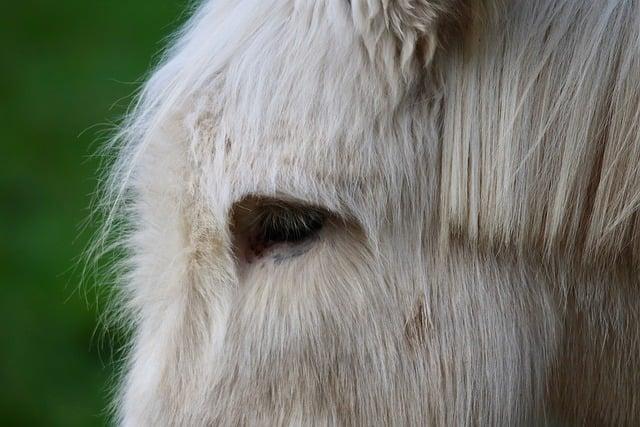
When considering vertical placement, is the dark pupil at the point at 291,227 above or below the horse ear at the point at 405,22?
below

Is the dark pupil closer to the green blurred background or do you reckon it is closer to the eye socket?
the eye socket

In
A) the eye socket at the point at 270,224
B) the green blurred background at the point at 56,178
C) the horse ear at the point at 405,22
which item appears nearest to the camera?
the horse ear at the point at 405,22

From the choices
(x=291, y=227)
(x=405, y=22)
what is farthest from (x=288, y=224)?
(x=405, y=22)

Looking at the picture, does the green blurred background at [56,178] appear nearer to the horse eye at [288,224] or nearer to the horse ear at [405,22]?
the horse eye at [288,224]

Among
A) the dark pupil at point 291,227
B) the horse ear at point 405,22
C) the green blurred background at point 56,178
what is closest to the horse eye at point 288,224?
the dark pupil at point 291,227

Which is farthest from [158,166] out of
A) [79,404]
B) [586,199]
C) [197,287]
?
[79,404]

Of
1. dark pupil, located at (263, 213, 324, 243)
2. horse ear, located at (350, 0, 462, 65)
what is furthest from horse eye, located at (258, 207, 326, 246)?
horse ear, located at (350, 0, 462, 65)

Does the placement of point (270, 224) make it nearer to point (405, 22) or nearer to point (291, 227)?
point (291, 227)
